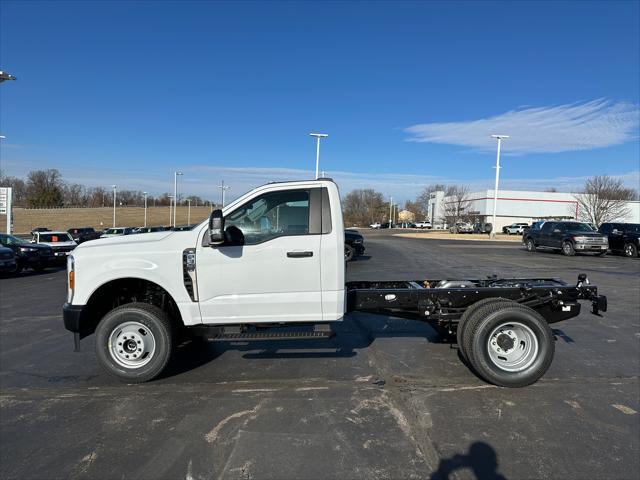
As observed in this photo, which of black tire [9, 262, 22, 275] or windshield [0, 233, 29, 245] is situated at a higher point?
windshield [0, 233, 29, 245]

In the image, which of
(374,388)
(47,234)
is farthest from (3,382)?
(47,234)

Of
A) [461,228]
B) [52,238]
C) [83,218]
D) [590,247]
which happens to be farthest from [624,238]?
[83,218]

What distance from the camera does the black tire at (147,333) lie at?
4613 millimetres

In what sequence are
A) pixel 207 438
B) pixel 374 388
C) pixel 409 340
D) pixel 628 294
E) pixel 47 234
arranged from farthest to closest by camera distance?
pixel 47 234, pixel 628 294, pixel 409 340, pixel 374 388, pixel 207 438

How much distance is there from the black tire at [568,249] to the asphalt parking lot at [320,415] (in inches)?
732

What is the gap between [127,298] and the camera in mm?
5246

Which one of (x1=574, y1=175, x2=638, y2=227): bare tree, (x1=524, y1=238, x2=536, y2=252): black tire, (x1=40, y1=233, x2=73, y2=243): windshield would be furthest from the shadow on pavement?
(x1=574, y1=175, x2=638, y2=227): bare tree

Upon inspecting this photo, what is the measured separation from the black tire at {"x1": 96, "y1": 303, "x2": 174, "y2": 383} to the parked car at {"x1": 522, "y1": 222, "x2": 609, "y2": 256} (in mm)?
23400

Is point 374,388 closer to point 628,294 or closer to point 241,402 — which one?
point 241,402

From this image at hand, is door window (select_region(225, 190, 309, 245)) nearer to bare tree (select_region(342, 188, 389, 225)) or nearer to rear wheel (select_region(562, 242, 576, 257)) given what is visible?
rear wheel (select_region(562, 242, 576, 257))

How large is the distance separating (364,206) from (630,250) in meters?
103

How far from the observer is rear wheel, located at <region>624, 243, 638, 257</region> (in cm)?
2267

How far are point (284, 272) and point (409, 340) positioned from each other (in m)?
2.80

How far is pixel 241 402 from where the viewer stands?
4.23 metres
